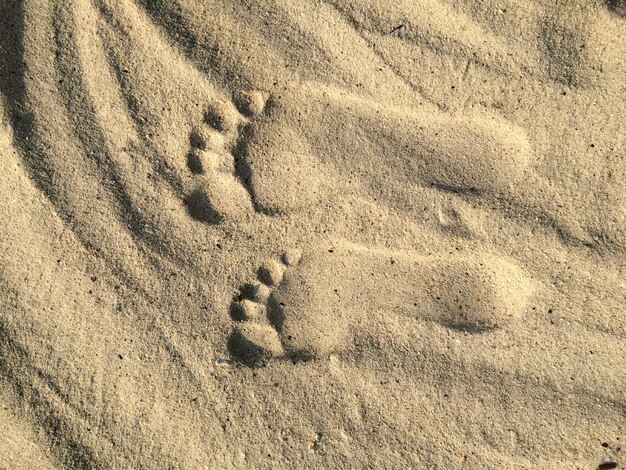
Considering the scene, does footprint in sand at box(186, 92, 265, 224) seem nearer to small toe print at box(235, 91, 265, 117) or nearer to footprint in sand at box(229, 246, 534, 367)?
small toe print at box(235, 91, 265, 117)

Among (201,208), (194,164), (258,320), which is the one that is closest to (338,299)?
(258,320)

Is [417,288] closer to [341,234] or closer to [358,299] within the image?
[358,299]

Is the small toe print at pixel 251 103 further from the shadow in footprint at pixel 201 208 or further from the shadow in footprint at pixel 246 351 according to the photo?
the shadow in footprint at pixel 246 351

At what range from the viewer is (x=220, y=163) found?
5.58 ft

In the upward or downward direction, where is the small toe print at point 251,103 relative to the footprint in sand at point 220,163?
upward

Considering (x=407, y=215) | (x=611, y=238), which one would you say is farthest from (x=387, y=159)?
(x=611, y=238)

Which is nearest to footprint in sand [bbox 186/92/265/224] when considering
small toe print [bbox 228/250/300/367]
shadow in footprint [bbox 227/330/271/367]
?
small toe print [bbox 228/250/300/367]

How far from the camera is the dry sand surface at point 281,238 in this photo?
1654mm

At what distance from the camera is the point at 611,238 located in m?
1.63

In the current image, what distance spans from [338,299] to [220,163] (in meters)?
0.58

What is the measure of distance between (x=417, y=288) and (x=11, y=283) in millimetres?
1314

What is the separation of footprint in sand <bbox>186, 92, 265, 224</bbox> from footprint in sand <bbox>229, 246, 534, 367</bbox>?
235mm

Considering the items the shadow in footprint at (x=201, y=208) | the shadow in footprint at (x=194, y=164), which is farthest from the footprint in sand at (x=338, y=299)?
the shadow in footprint at (x=194, y=164)

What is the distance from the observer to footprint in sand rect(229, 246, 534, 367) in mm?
Answer: 1673
